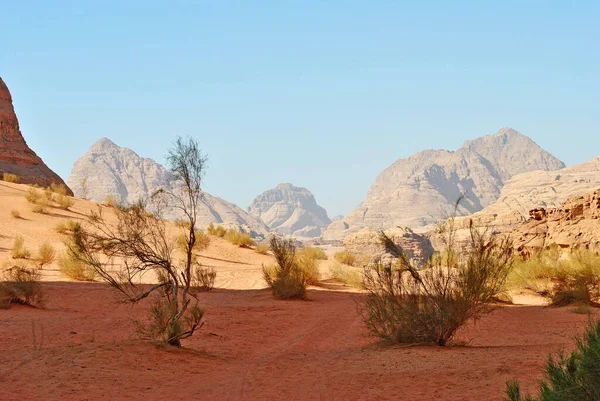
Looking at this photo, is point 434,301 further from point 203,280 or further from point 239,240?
point 239,240

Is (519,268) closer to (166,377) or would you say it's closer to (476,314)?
(476,314)

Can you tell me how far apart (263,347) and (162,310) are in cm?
269

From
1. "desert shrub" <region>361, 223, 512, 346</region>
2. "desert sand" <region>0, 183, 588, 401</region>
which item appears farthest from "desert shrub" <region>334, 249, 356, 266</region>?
"desert shrub" <region>361, 223, 512, 346</region>

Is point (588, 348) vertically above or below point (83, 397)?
above

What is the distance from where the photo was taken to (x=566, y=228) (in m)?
24.7

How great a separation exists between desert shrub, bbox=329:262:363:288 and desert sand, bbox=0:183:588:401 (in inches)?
341

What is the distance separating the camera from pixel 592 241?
23047mm

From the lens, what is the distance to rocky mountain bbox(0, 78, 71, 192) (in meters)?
59.6

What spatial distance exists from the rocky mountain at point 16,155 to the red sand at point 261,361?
45340 mm

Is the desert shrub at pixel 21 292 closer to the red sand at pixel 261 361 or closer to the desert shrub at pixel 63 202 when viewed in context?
the red sand at pixel 261 361

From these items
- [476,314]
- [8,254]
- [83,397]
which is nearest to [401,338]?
[476,314]

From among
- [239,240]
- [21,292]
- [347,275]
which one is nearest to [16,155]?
[239,240]

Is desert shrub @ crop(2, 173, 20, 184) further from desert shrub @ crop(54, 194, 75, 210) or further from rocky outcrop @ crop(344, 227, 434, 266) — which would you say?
rocky outcrop @ crop(344, 227, 434, 266)

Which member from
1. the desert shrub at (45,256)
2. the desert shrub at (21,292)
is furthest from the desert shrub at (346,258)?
the desert shrub at (21,292)
